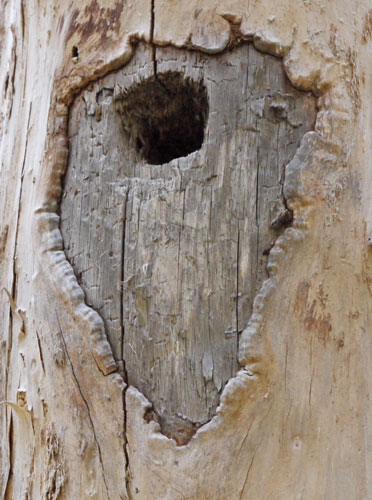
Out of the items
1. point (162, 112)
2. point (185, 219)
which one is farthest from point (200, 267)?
point (162, 112)

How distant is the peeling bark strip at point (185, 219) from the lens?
1.51 meters

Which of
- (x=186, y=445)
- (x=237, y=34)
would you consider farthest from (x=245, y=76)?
(x=186, y=445)

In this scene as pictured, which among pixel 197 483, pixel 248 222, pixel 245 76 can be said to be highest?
pixel 245 76

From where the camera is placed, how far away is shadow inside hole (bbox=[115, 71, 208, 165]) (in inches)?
67.4

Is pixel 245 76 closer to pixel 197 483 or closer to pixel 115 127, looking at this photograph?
pixel 115 127

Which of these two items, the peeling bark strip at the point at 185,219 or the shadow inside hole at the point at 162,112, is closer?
the peeling bark strip at the point at 185,219

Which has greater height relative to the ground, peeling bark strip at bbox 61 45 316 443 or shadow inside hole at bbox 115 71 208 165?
shadow inside hole at bbox 115 71 208 165

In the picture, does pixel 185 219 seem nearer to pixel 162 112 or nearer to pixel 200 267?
pixel 200 267

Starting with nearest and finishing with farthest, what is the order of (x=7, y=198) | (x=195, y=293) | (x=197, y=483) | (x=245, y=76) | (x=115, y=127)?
(x=197, y=483) → (x=195, y=293) → (x=245, y=76) → (x=115, y=127) → (x=7, y=198)

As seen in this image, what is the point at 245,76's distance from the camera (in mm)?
1637

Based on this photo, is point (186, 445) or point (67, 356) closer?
point (186, 445)

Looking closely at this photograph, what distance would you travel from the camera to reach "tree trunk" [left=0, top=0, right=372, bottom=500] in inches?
57.9

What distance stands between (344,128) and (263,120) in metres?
0.23

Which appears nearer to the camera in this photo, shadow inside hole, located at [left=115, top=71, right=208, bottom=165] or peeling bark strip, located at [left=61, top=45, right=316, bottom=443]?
peeling bark strip, located at [left=61, top=45, right=316, bottom=443]
